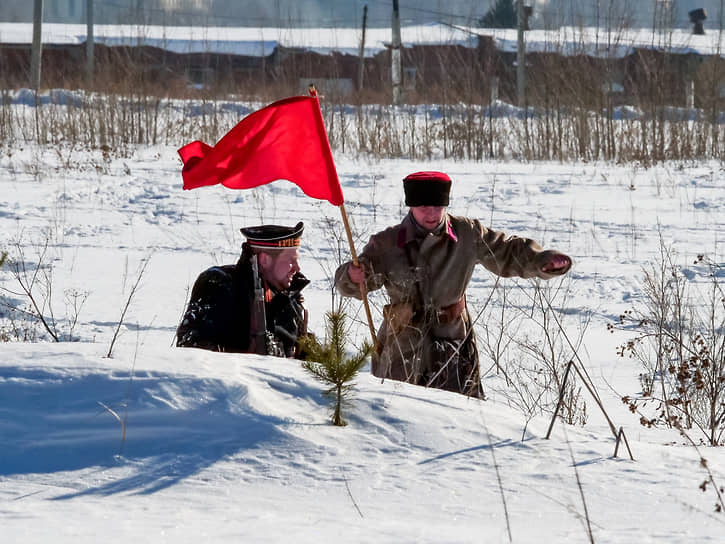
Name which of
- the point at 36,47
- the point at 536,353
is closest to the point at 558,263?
the point at 536,353

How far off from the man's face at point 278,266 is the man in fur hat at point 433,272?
0.30m

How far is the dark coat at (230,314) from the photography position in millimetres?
3912

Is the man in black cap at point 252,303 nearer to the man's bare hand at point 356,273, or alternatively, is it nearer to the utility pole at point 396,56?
the man's bare hand at point 356,273

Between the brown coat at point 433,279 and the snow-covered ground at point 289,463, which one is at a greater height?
the brown coat at point 433,279

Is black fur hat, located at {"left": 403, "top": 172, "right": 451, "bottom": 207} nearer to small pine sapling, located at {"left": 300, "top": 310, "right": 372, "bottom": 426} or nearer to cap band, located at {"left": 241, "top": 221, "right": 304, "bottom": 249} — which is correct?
cap band, located at {"left": 241, "top": 221, "right": 304, "bottom": 249}

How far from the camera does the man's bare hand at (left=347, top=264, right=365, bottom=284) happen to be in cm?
383

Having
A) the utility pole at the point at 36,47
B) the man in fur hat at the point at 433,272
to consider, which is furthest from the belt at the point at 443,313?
the utility pole at the point at 36,47

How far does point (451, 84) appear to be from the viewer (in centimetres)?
1429

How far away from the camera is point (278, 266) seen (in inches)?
157

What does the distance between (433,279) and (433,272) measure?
0.03 metres

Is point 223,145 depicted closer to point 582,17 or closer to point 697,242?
point 697,242

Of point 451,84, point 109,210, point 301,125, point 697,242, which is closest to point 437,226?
point 301,125

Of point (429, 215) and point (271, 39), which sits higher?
point (271, 39)

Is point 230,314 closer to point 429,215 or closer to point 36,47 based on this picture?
point 429,215
